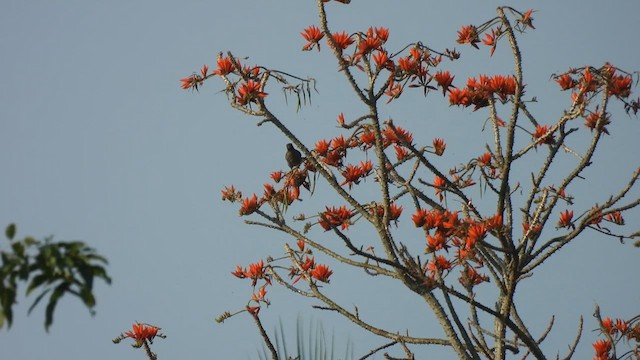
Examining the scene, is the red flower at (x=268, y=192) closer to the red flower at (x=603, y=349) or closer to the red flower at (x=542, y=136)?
the red flower at (x=542, y=136)

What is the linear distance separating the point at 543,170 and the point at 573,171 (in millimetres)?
165

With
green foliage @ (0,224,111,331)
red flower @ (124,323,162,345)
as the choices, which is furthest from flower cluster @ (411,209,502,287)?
green foliage @ (0,224,111,331)

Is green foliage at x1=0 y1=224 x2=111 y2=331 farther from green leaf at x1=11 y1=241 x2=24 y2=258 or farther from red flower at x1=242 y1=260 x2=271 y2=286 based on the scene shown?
red flower at x1=242 y1=260 x2=271 y2=286

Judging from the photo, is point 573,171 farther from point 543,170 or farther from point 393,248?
point 393,248

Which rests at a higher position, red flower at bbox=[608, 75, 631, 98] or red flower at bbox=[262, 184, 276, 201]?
red flower at bbox=[608, 75, 631, 98]

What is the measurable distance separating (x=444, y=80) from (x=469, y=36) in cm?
37

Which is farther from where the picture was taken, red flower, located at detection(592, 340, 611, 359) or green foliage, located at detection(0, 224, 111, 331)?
red flower, located at detection(592, 340, 611, 359)

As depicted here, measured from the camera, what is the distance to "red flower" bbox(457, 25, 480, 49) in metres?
6.54

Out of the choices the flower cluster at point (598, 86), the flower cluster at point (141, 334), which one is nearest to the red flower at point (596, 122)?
the flower cluster at point (598, 86)

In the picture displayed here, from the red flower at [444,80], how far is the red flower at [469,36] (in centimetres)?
31

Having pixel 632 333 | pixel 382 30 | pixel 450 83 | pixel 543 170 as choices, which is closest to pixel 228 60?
pixel 382 30

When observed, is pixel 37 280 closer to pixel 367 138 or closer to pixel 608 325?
pixel 367 138

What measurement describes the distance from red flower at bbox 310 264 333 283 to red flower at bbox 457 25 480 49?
5.13ft

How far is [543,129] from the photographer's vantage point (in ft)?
21.2
